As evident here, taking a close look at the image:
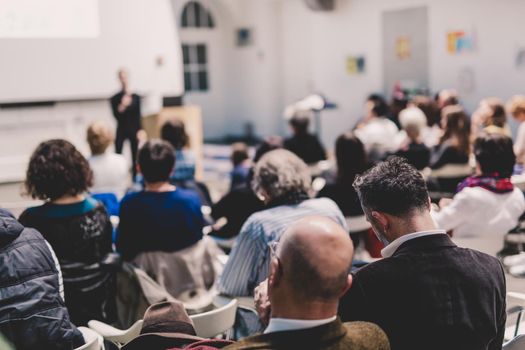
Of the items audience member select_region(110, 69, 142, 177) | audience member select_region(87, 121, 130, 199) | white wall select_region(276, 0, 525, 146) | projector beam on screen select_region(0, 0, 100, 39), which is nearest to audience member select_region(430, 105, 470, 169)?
audience member select_region(87, 121, 130, 199)

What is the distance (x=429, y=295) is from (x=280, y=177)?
4.26 feet

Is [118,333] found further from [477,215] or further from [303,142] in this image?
[303,142]

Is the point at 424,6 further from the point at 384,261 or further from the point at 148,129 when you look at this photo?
the point at 384,261

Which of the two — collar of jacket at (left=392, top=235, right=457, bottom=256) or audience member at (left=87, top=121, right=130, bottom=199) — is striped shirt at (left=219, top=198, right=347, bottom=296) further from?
audience member at (left=87, top=121, right=130, bottom=199)

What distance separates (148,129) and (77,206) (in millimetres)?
6212

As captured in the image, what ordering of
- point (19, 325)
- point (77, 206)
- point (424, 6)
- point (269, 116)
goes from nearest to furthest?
1. point (19, 325)
2. point (77, 206)
3. point (424, 6)
4. point (269, 116)

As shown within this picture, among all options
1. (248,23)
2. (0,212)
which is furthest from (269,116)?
(0,212)

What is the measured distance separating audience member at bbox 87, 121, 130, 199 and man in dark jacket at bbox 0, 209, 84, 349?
2.31m

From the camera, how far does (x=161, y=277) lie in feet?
11.1

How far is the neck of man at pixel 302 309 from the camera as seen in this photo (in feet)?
4.89

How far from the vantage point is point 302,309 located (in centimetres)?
149

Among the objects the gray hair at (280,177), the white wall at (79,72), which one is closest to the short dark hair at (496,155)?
the gray hair at (280,177)

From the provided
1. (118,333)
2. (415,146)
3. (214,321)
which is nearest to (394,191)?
(214,321)

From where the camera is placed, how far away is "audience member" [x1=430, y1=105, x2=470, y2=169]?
543 centimetres
